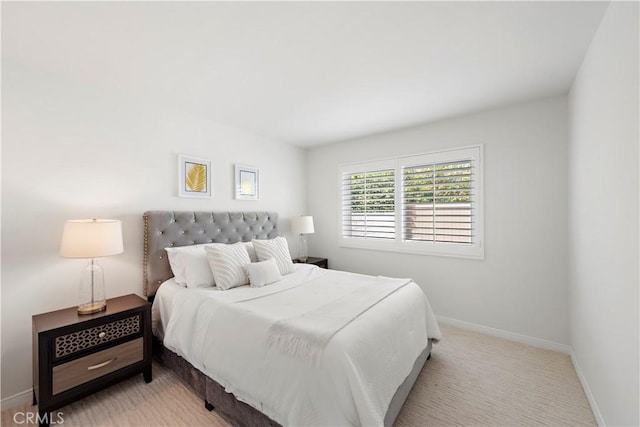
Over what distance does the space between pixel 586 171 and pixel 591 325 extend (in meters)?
1.14

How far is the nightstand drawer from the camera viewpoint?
1.83 meters

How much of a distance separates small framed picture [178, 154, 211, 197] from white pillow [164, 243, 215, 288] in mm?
729

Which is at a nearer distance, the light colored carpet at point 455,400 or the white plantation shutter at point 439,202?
the light colored carpet at point 455,400

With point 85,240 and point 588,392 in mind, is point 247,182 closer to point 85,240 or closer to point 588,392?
point 85,240

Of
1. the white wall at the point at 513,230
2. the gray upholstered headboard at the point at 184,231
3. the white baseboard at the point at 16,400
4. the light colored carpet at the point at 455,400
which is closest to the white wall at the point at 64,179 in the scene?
the white baseboard at the point at 16,400

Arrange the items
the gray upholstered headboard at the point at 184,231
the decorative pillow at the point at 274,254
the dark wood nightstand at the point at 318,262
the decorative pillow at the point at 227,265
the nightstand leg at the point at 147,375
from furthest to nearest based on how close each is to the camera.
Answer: the dark wood nightstand at the point at 318,262 < the decorative pillow at the point at 274,254 < the gray upholstered headboard at the point at 184,231 < the decorative pillow at the point at 227,265 < the nightstand leg at the point at 147,375

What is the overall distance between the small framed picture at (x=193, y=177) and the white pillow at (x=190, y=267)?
73cm

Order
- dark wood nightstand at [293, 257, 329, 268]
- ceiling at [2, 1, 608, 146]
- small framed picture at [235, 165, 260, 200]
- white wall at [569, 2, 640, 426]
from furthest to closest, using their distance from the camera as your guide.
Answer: dark wood nightstand at [293, 257, 329, 268] → small framed picture at [235, 165, 260, 200] → ceiling at [2, 1, 608, 146] → white wall at [569, 2, 640, 426]

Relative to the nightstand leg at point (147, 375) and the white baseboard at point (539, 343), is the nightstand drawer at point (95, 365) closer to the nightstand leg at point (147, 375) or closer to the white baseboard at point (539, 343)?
the nightstand leg at point (147, 375)

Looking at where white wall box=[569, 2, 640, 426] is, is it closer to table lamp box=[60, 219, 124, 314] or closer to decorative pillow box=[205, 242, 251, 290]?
decorative pillow box=[205, 242, 251, 290]

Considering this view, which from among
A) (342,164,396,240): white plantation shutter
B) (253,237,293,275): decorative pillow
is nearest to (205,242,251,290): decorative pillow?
(253,237,293,275): decorative pillow

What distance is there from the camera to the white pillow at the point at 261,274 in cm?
254

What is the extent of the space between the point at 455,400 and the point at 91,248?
291 cm

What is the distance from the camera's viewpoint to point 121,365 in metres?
2.10
